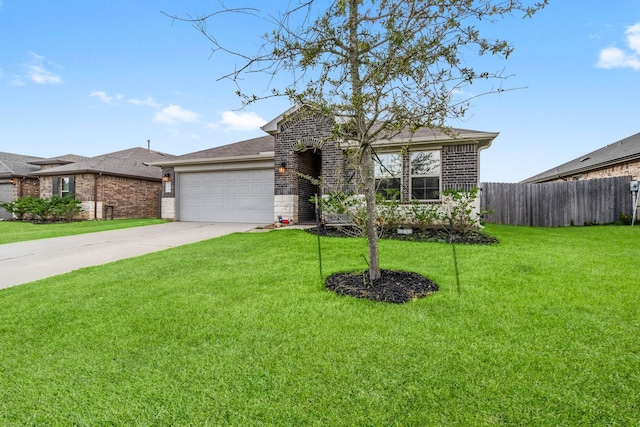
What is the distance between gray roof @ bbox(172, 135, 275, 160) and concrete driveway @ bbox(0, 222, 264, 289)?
4.05 m

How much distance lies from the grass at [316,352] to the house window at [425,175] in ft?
18.6

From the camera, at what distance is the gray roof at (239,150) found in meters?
13.3

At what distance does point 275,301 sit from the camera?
3.58 m

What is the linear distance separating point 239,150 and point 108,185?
827cm

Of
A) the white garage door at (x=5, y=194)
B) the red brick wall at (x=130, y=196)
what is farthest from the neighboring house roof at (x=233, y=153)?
the white garage door at (x=5, y=194)

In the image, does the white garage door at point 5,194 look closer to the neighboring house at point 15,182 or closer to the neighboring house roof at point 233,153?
the neighboring house at point 15,182

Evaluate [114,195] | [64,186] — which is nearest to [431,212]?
[114,195]

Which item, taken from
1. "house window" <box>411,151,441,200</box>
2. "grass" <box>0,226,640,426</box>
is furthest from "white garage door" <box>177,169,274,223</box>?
"grass" <box>0,226,640,426</box>

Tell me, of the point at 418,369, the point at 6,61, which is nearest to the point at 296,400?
the point at 418,369

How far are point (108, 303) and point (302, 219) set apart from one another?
8527mm

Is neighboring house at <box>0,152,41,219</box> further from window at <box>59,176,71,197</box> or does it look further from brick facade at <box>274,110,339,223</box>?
brick facade at <box>274,110,339,223</box>

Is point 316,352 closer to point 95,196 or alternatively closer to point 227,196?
point 227,196

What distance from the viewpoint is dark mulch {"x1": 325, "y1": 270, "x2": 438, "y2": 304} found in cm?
366

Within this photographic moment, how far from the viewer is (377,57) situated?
3.65 meters
